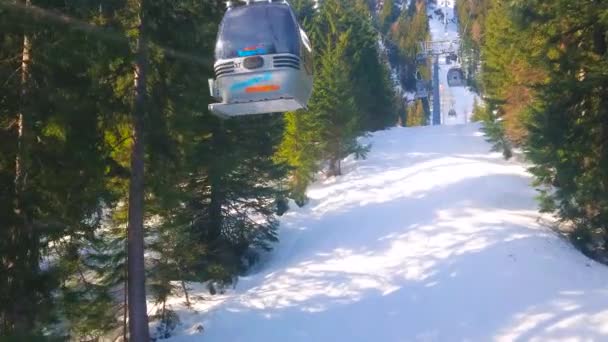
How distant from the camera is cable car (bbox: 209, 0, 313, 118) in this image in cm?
819

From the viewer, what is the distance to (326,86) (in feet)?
96.1

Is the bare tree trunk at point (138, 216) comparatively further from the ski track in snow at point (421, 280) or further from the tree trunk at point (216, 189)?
the tree trunk at point (216, 189)

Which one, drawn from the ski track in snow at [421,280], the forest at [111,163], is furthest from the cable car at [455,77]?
the forest at [111,163]

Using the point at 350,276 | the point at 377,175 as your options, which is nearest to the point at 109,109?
the point at 350,276

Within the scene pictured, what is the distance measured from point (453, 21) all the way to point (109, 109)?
15539 centimetres

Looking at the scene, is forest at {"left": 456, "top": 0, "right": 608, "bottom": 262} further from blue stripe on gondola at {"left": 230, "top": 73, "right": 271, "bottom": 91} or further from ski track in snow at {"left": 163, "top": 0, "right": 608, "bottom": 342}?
blue stripe on gondola at {"left": 230, "top": 73, "right": 271, "bottom": 91}

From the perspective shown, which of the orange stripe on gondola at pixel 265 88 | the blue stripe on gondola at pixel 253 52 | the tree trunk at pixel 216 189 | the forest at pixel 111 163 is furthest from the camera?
the tree trunk at pixel 216 189

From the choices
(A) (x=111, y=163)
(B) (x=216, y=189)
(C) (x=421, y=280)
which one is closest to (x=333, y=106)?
(B) (x=216, y=189)

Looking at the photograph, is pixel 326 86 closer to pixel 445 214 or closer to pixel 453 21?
pixel 445 214

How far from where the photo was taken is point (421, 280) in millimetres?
14266

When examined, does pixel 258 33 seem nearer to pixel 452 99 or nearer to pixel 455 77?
pixel 455 77

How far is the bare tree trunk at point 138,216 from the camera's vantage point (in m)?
11.7

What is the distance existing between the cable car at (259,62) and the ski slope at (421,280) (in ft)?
20.3

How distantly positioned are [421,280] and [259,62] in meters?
8.26
